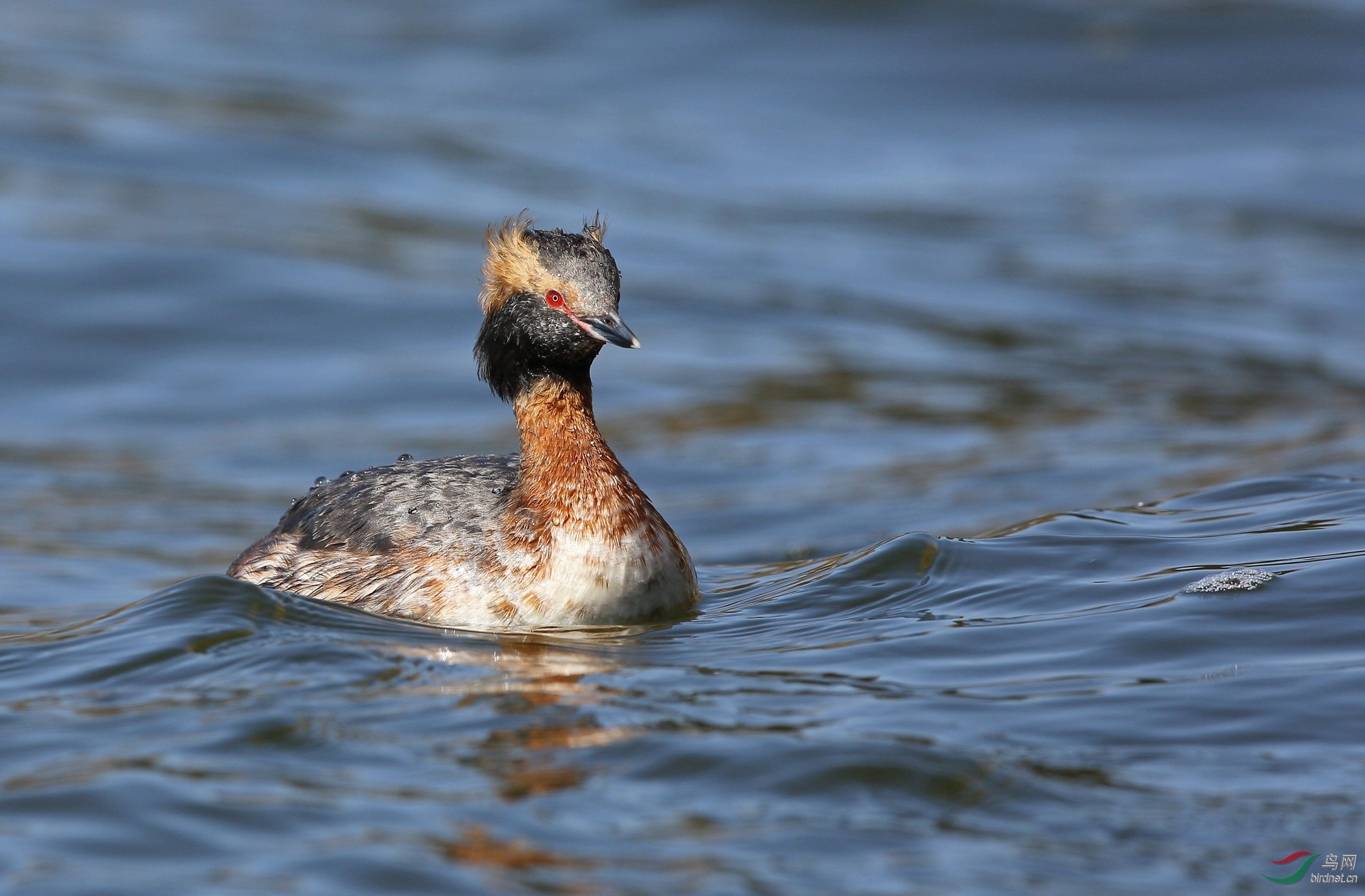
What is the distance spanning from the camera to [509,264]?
882 centimetres

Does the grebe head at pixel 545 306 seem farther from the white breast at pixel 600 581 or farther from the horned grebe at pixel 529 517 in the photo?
the white breast at pixel 600 581

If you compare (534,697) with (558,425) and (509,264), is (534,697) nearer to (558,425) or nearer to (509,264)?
(558,425)

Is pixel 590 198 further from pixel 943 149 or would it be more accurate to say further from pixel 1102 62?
pixel 1102 62

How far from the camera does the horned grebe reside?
844 cm

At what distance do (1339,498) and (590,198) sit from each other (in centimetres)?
1411

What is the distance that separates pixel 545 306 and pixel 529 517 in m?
1.08

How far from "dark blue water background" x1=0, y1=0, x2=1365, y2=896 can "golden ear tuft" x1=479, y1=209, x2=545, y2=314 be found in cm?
185

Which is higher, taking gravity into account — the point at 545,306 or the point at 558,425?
the point at 545,306
